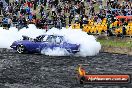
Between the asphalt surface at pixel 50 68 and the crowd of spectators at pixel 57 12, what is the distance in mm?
7761

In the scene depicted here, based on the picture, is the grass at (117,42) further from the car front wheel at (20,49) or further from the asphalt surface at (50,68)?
the car front wheel at (20,49)

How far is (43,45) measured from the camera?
3069cm

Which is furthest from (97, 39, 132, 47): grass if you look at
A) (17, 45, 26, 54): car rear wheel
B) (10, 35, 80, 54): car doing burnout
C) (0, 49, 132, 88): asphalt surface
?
(17, 45, 26, 54): car rear wheel

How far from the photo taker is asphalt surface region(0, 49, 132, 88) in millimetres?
20359

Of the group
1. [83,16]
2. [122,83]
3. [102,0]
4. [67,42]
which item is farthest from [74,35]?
[102,0]

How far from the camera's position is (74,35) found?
30.6 metres

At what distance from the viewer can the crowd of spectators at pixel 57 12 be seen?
39.3 metres

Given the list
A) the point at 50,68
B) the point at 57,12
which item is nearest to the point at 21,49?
the point at 50,68

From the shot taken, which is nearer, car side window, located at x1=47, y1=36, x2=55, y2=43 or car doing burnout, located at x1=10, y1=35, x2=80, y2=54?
car doing burnout, located at x1=10, y1=35, x2=80, y2=54

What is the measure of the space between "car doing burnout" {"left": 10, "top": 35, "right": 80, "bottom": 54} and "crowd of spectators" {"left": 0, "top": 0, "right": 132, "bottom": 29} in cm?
755

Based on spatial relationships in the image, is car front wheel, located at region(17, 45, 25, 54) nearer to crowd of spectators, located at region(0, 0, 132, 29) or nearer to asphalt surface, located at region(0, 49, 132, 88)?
asphalt surface, located at region(0, 49, 132, 88)

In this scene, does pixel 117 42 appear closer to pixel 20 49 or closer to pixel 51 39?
pixel 51 39

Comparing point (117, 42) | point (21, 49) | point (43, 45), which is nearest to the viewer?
point (43, 45)

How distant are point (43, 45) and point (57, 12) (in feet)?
42.0
